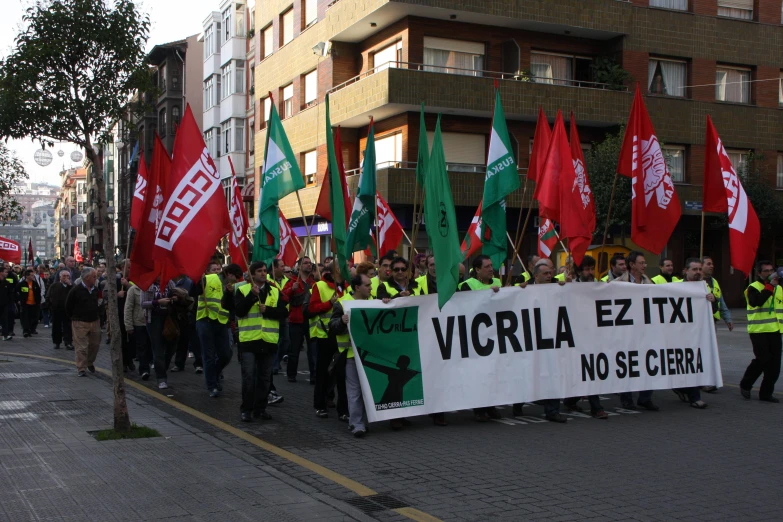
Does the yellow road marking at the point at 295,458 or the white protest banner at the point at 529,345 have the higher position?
the white protest banner at the point at 529,345

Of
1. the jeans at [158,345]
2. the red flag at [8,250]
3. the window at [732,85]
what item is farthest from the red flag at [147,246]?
the window at [732,85]

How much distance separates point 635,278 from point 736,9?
2698 cm

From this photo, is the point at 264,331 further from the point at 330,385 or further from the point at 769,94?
the point at 769,94

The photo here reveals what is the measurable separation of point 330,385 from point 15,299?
14.5m

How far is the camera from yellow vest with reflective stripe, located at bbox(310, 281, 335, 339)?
10.4m

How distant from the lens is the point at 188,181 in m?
8.63

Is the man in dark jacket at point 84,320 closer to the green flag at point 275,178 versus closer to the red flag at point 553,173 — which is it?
the green flag at point 275,178

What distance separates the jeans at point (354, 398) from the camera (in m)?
8.87

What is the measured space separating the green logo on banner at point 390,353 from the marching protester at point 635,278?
2.73 metres

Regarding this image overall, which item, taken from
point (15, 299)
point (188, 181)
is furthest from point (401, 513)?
point (15, 299)

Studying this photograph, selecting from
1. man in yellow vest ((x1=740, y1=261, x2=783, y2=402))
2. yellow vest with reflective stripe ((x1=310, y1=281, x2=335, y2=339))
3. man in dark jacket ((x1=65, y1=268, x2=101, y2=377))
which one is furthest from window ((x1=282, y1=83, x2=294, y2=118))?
man in yellow vest ((x1=740, y1=261, x2=783, y2=402))

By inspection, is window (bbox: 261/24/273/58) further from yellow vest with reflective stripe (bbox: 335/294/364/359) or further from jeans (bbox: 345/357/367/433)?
jeans (bbox: 345/357/367/433)

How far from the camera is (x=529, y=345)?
977cm

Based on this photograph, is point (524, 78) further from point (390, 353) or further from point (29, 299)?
point (390, 353)
